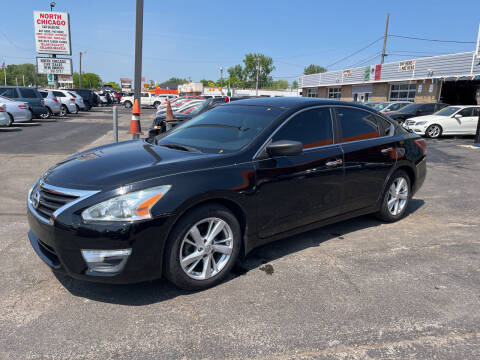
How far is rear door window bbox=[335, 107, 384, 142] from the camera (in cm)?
434

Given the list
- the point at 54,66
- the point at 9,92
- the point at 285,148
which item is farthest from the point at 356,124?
the point at 54,66

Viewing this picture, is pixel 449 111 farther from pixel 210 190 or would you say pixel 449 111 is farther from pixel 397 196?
pixel 210 190

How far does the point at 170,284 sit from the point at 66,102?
25113 mm

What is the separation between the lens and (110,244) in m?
2.73

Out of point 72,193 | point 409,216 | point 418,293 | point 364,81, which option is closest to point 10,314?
point 72,193

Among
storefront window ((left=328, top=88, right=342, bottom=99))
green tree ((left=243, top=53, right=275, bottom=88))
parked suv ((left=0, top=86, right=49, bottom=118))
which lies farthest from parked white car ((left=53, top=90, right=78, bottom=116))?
Result: green tree ((left=243, top=53, right=275, bottom=88))

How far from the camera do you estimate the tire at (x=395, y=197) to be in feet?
16.0

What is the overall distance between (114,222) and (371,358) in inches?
76.3

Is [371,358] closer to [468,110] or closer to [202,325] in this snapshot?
[202,325]

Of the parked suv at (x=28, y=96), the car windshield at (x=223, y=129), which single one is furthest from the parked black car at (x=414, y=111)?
the parked suv at (x=28, y=96)

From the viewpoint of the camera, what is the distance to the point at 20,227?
462cm

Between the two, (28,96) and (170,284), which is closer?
(170,284)

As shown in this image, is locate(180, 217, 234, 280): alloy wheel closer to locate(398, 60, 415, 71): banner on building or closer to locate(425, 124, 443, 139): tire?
locate(425, 124, 443, 139): tire

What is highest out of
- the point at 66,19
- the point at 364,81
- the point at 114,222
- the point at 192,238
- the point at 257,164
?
the point at 66,19
